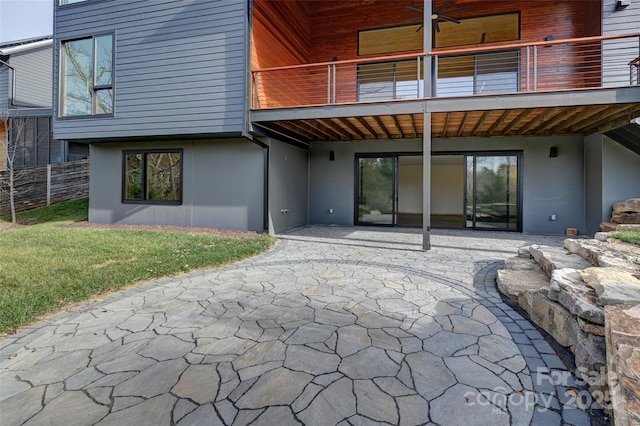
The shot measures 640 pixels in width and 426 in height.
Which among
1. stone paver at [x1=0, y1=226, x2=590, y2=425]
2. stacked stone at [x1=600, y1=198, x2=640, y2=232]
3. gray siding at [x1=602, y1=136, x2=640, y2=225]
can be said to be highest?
gray siding at [x1=602, y1=136, x2=640, y2=225]

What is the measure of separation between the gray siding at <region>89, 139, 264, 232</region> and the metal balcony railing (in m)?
1.41

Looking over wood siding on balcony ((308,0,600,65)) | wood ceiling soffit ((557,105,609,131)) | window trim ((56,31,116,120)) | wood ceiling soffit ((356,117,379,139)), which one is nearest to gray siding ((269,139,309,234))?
wood ceiling soffit ((356,117,379,139))

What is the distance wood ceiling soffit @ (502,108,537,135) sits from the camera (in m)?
5.78

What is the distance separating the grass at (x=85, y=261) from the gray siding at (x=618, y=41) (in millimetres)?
7774

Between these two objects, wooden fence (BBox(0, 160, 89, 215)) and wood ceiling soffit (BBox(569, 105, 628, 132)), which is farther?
wooden fence (BBox(0, 160, 89, 215))

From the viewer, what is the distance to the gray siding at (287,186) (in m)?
7.48

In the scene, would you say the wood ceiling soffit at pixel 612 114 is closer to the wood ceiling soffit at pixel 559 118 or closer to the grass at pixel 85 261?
the wood ceiling soffit at pixel 559 118

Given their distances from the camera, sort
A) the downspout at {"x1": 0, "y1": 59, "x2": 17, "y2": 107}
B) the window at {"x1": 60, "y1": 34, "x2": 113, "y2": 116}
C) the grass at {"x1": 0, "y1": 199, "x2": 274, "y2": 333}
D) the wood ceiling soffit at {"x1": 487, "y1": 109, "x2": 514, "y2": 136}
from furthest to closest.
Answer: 1. the downspout at {"x1": 0, "y1": 59, "x2": 17, "y2": 107}
2. the window at {"x1": 60, "y1": 34, "x2": 113, "y2": 116}
3. the wood ceiling soffit at {"x1": 487, "y1": 109, "x2": 514, "y2": 136}
4. the grass at {"x1": 0, "y1": 199, "x2": 274, "y2": 333}

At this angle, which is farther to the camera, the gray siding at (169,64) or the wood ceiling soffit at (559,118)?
the gray siding at (169,64)

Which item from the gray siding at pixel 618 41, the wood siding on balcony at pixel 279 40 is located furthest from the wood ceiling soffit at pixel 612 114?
the wood siding on balcony at pixel 279 40

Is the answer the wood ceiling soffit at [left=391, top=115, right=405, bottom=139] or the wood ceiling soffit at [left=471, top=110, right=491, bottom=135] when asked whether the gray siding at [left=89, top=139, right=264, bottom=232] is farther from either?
the wood ceiling soffit at [left=471, top=110, right=491, bottom=135]

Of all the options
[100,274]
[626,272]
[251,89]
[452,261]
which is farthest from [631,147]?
[100,274]

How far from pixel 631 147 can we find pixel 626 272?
5.63 meters

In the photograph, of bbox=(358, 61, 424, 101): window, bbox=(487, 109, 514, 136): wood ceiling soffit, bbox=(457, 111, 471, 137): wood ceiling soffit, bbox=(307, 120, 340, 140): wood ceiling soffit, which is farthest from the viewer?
bbox=(358, 61, 424, 101): window
